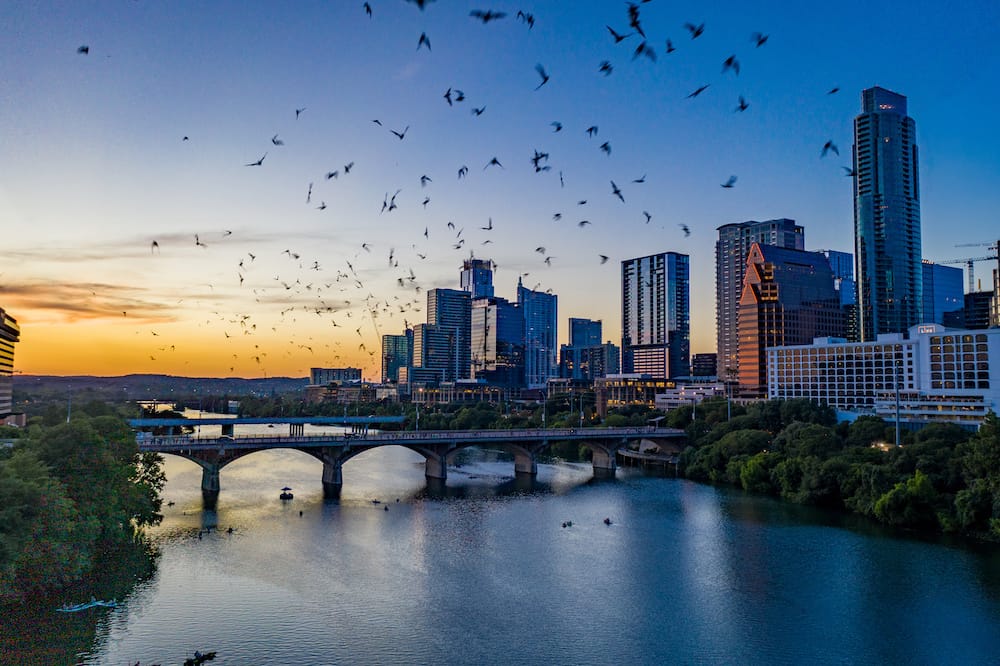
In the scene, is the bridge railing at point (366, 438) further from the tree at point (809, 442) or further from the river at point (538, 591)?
the tree at point (809, 442)

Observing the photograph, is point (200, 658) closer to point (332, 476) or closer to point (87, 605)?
point (87, 605)

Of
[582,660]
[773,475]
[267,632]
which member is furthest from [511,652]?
Answer: [773,475]

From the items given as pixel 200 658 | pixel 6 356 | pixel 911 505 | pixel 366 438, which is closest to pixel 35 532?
pixel 200 658


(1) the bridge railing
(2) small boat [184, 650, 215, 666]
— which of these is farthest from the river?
(1) the bridge railing

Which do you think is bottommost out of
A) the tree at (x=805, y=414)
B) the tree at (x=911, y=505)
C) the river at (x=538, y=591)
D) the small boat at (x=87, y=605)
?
the river at (x=538, y=591)

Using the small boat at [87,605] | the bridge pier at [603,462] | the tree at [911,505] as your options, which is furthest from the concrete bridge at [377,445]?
the tree at [911,505]

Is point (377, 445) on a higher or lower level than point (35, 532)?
lower
